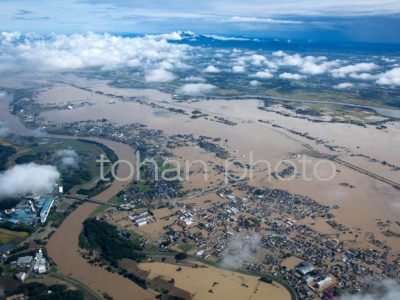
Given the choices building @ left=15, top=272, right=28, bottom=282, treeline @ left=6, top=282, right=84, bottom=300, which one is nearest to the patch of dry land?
treeline @ left=6, top=282, right=84, bottom=300

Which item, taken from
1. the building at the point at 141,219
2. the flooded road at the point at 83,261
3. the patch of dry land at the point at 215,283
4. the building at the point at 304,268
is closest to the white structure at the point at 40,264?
the flooded road at the point at 83,261

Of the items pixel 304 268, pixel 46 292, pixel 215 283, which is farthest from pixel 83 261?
pixel 304 268

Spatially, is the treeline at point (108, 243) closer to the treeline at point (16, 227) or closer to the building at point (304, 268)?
the treeline at point (16, 227)

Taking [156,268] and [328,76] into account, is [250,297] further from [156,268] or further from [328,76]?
[328,76]

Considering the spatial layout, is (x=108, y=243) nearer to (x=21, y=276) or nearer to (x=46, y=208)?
(x=21, y=276)

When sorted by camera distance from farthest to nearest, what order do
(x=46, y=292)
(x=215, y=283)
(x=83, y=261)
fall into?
1. (x=83, y=261)
2. (x=215, y=283)
3. (x=46, y=292)

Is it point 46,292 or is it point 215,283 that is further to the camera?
point 215,283

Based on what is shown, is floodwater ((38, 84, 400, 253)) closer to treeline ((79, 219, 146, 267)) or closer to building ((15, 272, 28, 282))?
treeline ((79, 219, 146, 267))
